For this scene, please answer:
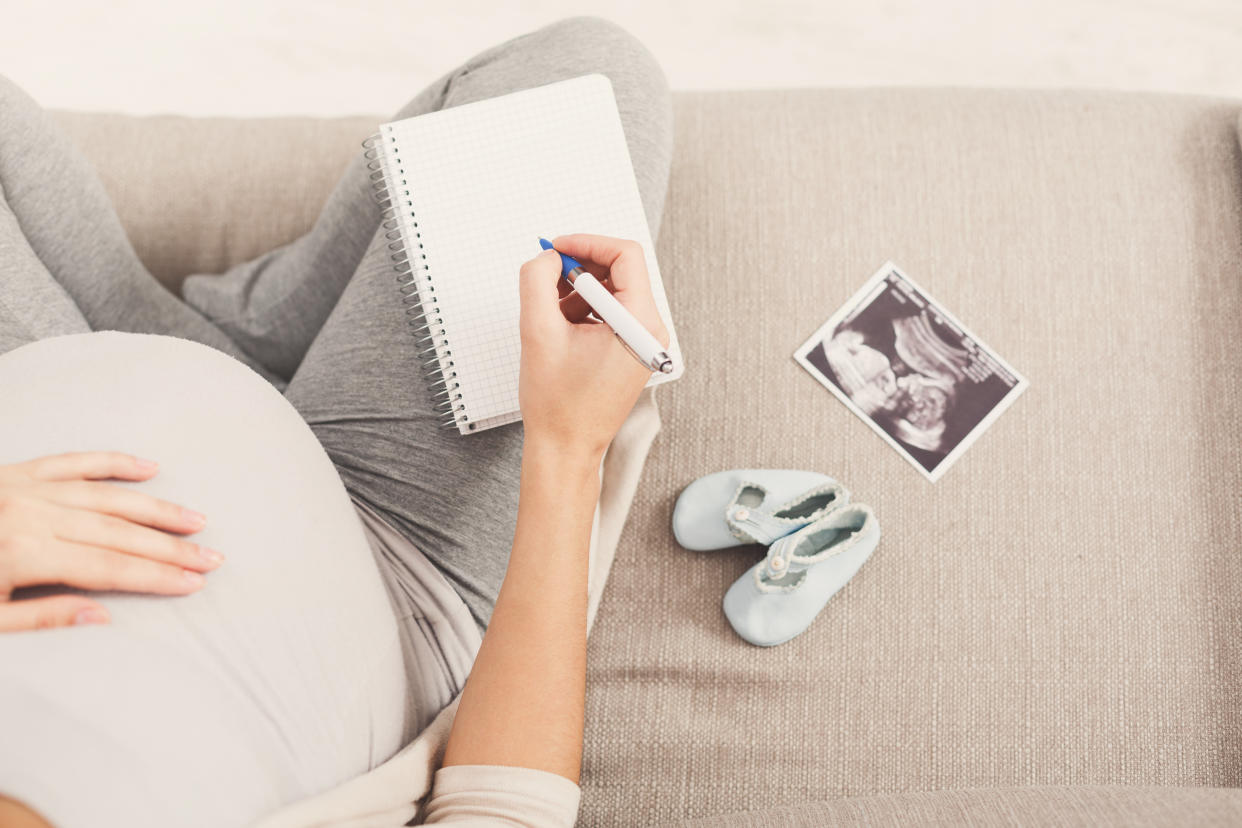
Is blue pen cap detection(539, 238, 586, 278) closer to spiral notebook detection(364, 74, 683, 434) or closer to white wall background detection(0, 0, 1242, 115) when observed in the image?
spiral notebook detection(364, 74, 683, 434)

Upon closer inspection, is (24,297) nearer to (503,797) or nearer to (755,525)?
(503,797)

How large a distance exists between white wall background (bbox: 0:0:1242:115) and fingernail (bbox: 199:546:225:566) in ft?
4.02

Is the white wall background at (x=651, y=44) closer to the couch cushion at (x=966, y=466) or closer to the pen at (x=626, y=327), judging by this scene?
the couch cushion at (x=966, y=466)

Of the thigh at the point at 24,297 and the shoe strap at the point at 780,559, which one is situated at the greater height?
the thigh at the point at 24,297

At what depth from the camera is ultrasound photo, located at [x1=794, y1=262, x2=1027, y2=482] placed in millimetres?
955

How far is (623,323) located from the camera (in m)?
0.63

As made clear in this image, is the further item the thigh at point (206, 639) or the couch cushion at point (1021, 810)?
the couch cushion at point (1021, 810)

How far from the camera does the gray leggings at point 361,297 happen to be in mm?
807

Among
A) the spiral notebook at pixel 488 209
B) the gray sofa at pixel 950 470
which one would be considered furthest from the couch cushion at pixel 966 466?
→ the spiral notebook at pixel 488 209

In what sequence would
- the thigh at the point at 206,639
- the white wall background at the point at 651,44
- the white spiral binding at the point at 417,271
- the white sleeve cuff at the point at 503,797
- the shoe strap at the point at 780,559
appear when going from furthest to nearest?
the white wall background at the point at 651,44, the shoe strap at the point at 780,559, the white spiral binding at the point at 417,271, the white sleeve cuff at the point at 503,797, the thigh at the point at 206,639

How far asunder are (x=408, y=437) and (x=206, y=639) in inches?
12.1

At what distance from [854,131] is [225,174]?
2.80 feet

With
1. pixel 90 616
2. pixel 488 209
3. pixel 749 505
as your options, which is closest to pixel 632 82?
pixel 488 209

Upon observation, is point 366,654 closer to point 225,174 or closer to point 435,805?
point 435,805
